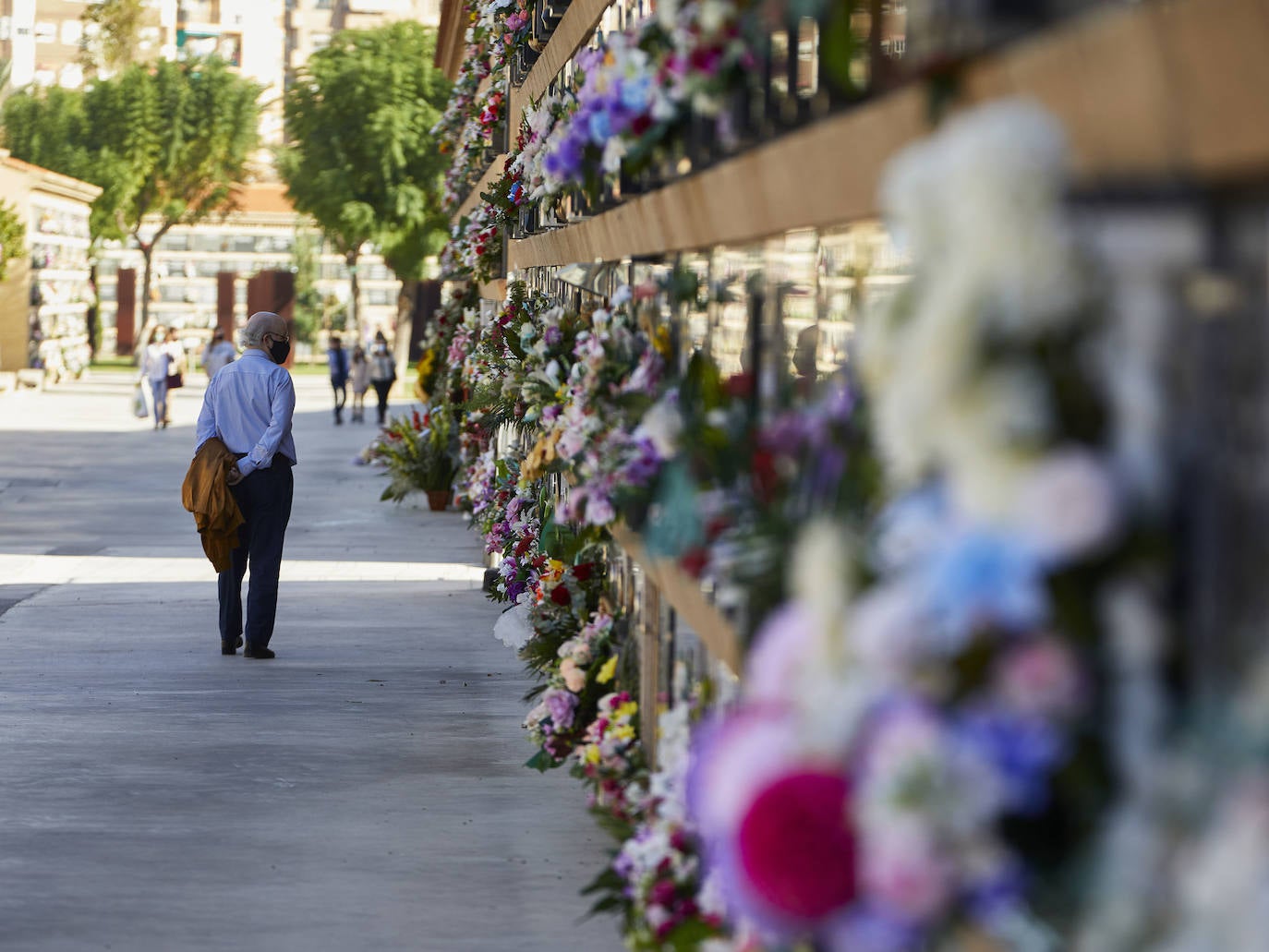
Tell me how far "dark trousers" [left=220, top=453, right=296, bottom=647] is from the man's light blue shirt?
116 millimetres

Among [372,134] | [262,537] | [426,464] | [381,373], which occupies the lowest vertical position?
[426,464]

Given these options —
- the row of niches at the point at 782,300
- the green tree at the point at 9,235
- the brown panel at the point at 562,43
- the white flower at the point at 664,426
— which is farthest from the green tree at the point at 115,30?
the white flower at the point at 664,426

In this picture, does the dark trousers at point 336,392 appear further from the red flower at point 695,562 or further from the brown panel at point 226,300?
the red flower at point 695,562

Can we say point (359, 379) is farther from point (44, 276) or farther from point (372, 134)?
point (44, 276)

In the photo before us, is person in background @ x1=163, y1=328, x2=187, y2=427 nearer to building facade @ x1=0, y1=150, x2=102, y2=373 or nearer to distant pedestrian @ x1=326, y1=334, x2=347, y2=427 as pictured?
distant pedestrian @ x1=326, y1=334, x2=347, y2=427

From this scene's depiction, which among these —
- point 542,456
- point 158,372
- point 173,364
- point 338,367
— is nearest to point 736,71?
point 542,456

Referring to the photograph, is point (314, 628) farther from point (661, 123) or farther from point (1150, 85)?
point (1150, 85)

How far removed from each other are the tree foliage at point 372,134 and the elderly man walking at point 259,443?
139 ft

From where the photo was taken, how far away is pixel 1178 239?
8.19 ft

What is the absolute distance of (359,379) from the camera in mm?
39031

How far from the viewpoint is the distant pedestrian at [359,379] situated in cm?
3903

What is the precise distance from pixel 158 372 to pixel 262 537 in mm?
23872

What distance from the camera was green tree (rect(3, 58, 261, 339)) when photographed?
220 ft

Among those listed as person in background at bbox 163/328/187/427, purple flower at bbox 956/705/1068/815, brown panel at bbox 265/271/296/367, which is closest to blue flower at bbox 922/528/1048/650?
purple flower at bbox 956/705/1068/815
